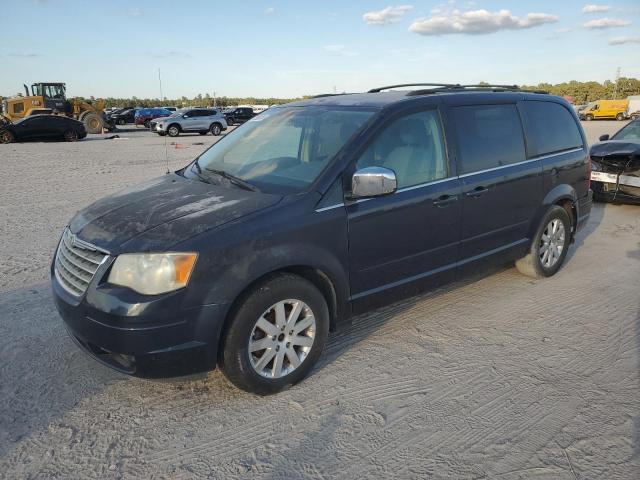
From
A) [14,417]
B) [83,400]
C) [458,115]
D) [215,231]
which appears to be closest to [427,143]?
[458,115]

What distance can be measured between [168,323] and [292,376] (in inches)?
35.9

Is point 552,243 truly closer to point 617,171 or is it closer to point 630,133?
point 617,171

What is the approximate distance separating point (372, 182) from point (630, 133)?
814 centimetres

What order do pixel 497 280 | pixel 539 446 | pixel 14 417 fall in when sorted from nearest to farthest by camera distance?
pixel 539 446 → pixel 14 417 → pixel 497 280

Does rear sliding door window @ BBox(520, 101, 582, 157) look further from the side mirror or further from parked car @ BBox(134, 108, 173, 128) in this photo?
parked car @ BBox(134, 108, 173, 128)

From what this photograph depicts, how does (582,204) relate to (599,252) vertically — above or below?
above

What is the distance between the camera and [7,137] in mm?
22469

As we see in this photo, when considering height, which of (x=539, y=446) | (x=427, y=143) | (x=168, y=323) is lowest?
(x=539, y=446)

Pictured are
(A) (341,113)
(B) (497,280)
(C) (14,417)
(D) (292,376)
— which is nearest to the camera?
(C) (14,417)

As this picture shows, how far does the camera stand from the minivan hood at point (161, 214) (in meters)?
2.88

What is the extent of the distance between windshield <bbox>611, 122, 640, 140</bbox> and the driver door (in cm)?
690

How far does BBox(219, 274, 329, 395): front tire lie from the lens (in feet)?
9.64

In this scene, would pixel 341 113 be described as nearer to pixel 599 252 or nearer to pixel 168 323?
pixel 168 323

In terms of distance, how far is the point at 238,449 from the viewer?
2.71 metres
